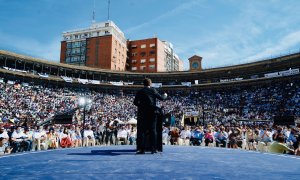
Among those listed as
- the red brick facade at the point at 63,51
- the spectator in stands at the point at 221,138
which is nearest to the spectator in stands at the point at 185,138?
the spectator in stands at the point at 221,138

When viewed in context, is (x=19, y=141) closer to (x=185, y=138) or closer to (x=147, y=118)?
(x=147, y=118)

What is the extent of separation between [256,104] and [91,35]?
2044 inches

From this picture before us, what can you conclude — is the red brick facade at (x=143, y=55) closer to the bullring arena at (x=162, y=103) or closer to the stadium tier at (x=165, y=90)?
the stadium tier at (x=165, y=90)

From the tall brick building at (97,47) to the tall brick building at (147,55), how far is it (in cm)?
304

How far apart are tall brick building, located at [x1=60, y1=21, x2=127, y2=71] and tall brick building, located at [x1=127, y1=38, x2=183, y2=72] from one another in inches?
120

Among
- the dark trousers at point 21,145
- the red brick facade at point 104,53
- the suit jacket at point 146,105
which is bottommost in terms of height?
the dark trousers at point 21,145

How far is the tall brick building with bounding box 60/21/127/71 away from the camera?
74938 mm

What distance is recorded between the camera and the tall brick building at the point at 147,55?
264 feet

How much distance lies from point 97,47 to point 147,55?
591 inches

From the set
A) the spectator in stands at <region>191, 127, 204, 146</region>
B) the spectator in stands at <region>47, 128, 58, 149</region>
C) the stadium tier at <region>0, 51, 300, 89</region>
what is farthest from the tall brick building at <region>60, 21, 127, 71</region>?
the spectator in stands at <region>47, 128, 58, 149</region>

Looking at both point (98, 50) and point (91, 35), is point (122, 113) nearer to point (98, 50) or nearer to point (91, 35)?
point (98, 50)

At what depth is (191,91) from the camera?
5716cm

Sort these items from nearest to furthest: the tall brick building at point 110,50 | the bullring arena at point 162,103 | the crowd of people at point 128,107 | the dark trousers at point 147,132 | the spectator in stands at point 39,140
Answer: the dark trousers at point 147,132 < the spectator in stands at point 39,140 < the crowd of people at point 128,107 < the bullring arena at point 162,103 < the tall brick building at point 110,50

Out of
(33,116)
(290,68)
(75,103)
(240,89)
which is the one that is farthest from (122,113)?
(290,68)
